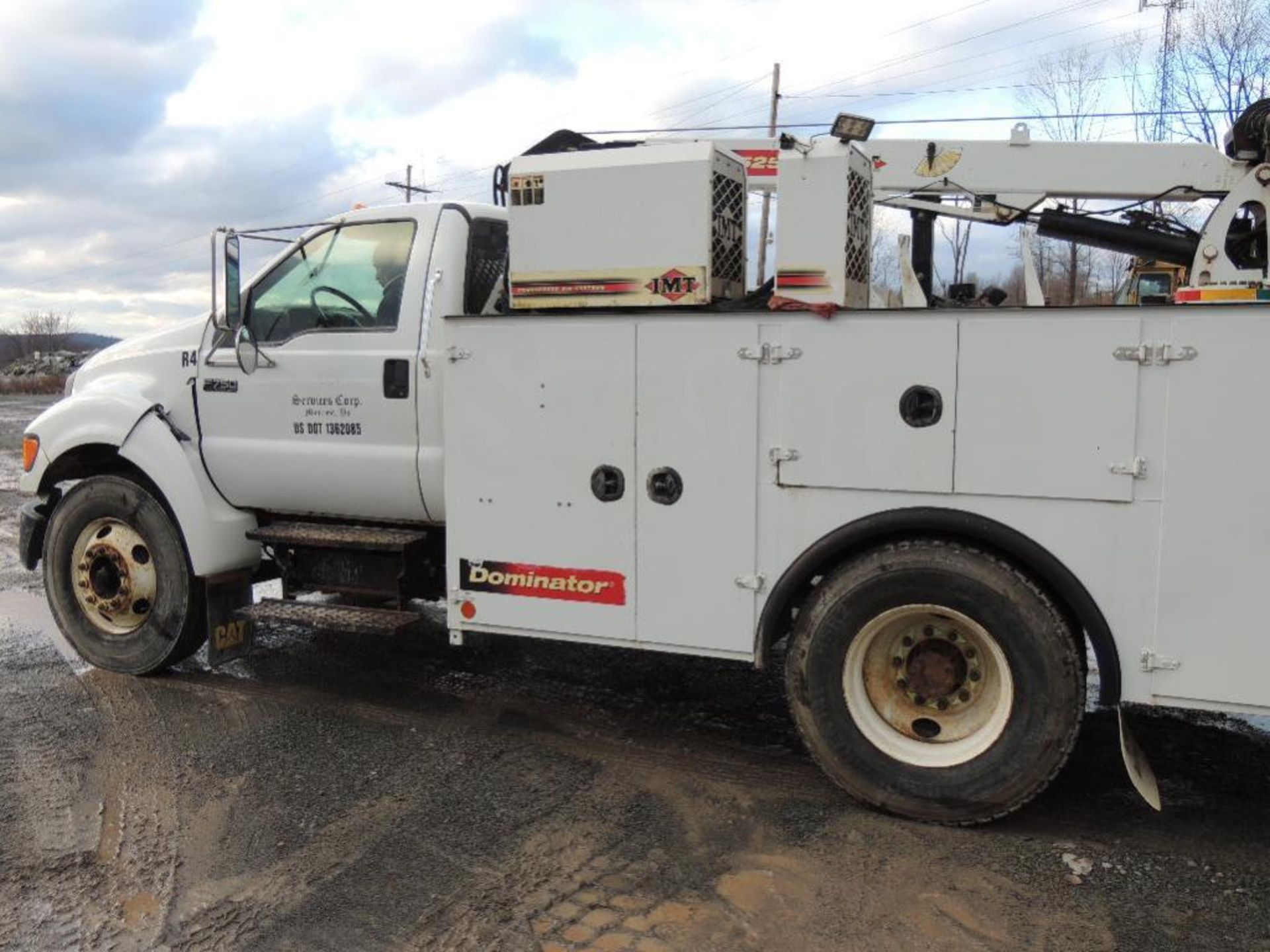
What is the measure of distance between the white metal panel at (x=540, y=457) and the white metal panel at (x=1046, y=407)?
4.46 feet

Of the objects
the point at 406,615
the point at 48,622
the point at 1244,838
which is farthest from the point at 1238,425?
the point at 48,622

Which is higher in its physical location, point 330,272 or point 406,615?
point 330,272

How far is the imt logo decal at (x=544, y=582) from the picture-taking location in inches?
174

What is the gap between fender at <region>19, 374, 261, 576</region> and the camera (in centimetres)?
Result: 550

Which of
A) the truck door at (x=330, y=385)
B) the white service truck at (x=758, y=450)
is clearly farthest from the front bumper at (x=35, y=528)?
the truck door at (x=330, y=385)

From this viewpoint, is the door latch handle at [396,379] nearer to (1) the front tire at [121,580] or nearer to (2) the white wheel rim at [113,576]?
(1) the front tire at [121,580]

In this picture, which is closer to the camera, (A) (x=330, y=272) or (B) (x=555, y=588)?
(B) (x=555, y=588)

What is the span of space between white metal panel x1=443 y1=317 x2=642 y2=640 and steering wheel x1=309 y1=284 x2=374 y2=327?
2.55 feet

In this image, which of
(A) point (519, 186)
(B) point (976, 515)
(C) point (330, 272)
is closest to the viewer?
(B) point (976, 515)

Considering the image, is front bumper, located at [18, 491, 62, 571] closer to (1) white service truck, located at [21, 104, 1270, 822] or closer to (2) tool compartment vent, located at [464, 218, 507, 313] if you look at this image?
(1) white service truck, located at [21, 104, 1270, 822]

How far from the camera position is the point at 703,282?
418 centimetres

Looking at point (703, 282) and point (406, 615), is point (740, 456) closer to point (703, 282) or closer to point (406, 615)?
point (703, 282)

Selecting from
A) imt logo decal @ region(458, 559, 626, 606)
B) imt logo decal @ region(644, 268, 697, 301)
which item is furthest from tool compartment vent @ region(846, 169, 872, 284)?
imt logo decal @ region(458, 559, 626, 606)

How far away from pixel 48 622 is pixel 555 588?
4.58 m
